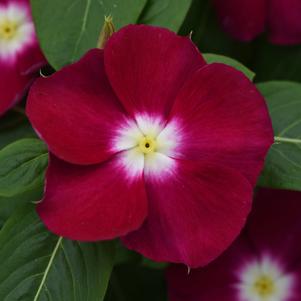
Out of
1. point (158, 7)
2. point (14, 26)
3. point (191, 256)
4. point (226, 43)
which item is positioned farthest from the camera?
point (226, 43)

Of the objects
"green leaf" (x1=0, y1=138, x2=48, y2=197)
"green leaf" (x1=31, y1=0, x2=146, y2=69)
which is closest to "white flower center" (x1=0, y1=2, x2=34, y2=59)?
"green leaf" (x1=31, y1=0, x2=146, y2=69)

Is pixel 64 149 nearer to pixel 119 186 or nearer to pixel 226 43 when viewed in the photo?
pixel 119 186

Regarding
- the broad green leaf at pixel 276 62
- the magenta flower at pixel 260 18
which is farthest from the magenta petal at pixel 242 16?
the broad green leaf at pixel 276 62

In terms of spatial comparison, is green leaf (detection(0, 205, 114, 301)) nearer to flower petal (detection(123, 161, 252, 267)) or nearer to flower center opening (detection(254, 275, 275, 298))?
flower petal (detection(123, 161, 252, 267))

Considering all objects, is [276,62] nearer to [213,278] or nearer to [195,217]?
[213,278]

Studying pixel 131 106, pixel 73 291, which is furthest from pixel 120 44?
pixel 73 291

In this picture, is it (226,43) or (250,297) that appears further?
(226,43)

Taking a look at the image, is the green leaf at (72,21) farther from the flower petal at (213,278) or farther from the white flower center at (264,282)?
the white flower center at (264,282)
